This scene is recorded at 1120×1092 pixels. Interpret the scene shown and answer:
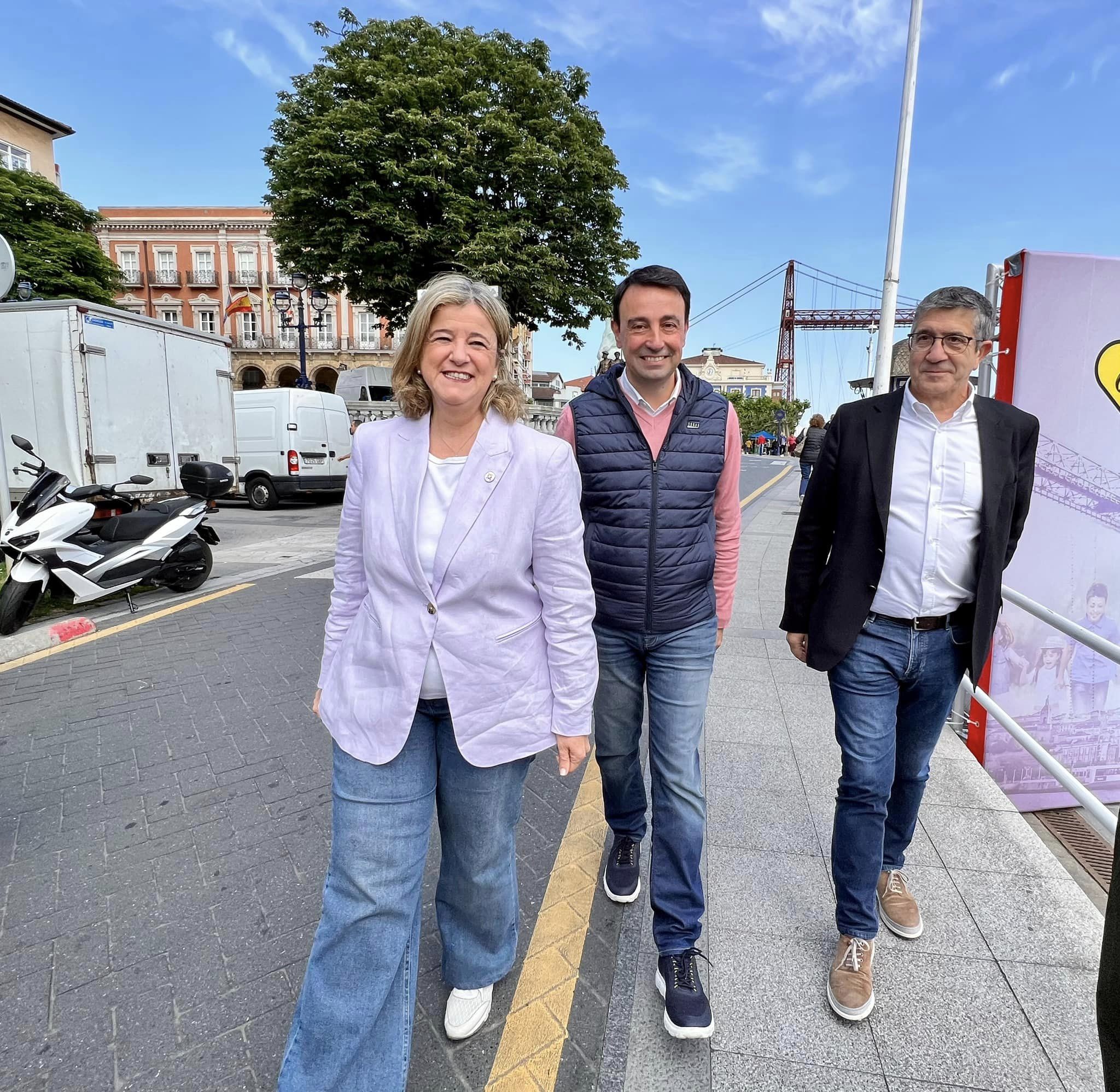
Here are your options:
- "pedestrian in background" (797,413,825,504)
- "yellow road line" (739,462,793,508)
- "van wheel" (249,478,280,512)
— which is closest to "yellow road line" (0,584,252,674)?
"yellow road line" (739,462,793,508)

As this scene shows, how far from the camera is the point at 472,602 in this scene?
1669 millimetres

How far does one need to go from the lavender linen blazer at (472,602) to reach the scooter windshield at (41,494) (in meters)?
5.68

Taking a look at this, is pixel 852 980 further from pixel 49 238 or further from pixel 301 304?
pixel 49 238

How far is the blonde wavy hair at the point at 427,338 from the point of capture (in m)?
1.72

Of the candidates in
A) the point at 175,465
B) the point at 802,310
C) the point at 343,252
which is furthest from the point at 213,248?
the point at 802,310

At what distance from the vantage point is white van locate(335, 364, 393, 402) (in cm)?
2108

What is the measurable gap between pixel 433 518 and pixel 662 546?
2.56 ft

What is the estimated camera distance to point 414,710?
162 cm

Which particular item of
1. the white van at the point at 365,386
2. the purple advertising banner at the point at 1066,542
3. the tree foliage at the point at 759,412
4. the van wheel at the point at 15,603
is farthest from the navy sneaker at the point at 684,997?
the tree foliage at the point at 759,412

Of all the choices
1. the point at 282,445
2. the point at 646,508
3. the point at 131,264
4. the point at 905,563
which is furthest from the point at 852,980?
the point at 131,264

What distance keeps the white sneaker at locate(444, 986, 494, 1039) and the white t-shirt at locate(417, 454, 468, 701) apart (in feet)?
3.07

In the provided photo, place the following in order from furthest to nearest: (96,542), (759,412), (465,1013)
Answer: (759,412), (96,542), (465,1013)

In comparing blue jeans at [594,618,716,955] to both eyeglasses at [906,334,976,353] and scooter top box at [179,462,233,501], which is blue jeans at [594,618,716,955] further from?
scooter top box at [179,462,233,501]

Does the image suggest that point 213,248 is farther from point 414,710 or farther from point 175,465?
point 414,710
